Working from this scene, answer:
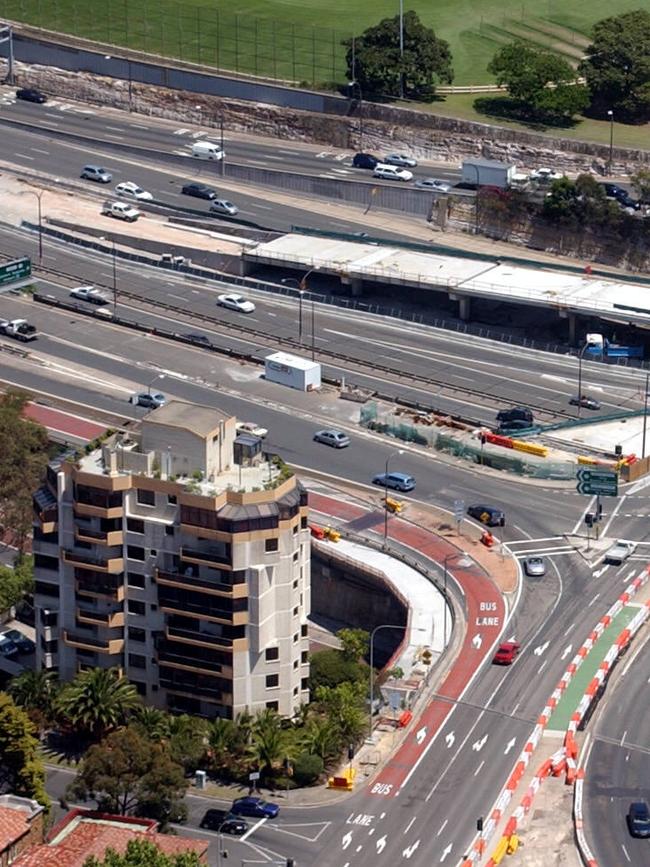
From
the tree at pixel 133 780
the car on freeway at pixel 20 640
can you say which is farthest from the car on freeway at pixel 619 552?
the tree at pixel 133 780

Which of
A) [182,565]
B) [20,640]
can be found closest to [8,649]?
[20,640]

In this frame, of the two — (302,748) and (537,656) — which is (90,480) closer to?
(302,748)

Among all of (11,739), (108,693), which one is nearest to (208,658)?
(108,693)

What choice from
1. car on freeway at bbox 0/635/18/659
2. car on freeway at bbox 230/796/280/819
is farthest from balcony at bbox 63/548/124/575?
car on freeway at bbox 230/796/280/819

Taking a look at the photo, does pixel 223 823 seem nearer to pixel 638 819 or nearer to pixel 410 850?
pixel 410 850

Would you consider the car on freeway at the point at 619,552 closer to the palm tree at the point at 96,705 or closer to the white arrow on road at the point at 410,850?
the palm tree at the point at 96,705
